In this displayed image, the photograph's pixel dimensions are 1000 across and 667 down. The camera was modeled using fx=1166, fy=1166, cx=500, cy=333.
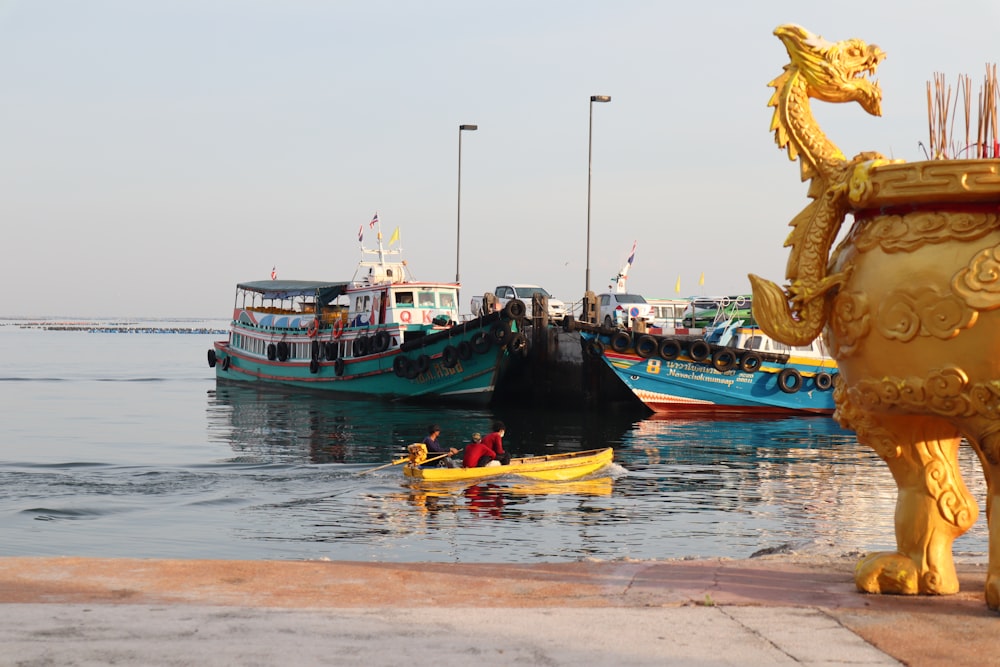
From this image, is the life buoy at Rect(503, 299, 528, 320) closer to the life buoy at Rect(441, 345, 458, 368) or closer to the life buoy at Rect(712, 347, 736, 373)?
the life buoy at Rect(441, 345, 458, 368)

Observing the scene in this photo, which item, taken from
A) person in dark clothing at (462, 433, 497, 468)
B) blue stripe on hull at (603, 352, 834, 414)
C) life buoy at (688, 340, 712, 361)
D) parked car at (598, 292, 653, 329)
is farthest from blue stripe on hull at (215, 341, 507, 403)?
person in dark clothing at (462, 433, 497, 468)

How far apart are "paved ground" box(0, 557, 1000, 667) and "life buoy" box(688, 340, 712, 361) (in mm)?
25046

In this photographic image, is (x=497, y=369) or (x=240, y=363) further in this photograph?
(x=240, y=363)

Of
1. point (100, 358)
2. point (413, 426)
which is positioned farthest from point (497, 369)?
point (100, 358)

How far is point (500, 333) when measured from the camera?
117ft

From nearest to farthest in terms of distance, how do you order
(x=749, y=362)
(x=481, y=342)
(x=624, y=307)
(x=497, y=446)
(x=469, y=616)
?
(x=469, y=616) < (x=497, y=446) < (x=749, y=362) < (x=481, y=342) < (x=624, y=307)

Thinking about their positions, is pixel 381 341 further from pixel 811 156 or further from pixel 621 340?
pixel 811 156

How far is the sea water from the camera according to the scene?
14.6 m

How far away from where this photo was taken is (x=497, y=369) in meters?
36.9

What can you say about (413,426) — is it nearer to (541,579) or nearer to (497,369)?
(497,369)

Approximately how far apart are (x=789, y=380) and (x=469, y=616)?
94.4 ft

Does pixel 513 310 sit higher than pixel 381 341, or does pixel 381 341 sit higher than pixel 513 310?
pixel 513 310

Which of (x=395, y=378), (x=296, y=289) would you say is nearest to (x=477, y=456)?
(x=395, y=378)

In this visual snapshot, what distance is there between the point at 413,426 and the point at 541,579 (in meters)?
24.4
